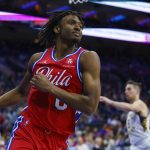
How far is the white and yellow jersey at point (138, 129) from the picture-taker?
6637 mm

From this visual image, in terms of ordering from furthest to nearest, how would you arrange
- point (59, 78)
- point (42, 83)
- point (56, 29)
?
point (56, 29) → point (59, 78) → point (42, 83)

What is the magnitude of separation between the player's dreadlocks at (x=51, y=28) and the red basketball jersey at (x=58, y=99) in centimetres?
33

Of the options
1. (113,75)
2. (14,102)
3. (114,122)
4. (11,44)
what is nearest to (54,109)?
(14,102)

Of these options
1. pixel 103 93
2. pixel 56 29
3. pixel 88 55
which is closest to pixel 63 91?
pixel 88 55

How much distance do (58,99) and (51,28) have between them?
2.28 feet

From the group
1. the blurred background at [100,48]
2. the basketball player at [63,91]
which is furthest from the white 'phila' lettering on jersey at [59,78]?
the blurred background at [100,48]

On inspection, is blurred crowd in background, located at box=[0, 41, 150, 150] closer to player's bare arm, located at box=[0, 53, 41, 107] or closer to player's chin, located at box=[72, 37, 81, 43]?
player's bare arm, located at box=[0, 53, 41, 107]

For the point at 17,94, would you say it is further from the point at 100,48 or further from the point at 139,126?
the point at 100,48

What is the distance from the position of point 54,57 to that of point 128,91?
315 centimetres

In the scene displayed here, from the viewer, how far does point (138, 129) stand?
6.63 meters

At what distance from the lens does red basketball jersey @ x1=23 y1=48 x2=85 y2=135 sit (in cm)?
362

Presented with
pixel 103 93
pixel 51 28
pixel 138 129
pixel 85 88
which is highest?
pixel 51 28

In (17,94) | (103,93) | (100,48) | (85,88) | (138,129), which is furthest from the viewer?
(100,48)

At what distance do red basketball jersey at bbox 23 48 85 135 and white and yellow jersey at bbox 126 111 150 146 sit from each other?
10.0ft
